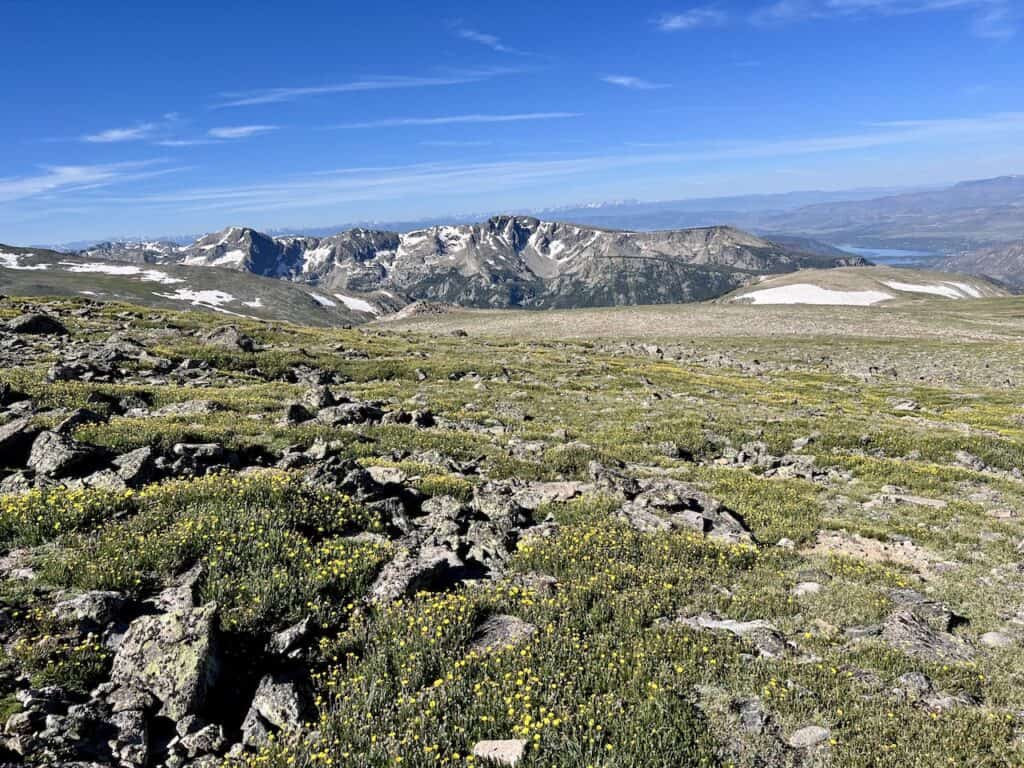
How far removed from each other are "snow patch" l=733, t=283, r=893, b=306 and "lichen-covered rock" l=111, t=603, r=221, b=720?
503 ft

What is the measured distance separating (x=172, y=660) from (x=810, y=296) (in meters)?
169

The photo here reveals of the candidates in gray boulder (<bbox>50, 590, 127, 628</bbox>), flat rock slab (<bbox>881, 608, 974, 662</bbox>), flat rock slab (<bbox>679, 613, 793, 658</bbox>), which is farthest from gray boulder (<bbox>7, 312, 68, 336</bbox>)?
flat rock slab (<bbox>881, 608, 974, 662</bbox>)

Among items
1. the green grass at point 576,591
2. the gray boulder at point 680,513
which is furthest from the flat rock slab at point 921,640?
the gray boulder at point 680,513

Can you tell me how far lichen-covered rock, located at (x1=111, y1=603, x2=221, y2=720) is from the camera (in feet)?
22.5

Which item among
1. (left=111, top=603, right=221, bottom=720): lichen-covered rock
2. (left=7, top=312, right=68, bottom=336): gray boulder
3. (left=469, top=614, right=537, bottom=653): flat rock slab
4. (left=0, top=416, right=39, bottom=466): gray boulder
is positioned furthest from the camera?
(left=7, top=312, right=68, bottom=336): gray boulder

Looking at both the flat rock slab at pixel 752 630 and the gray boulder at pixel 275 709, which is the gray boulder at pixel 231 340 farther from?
the flat rock slab at pixel 752 630

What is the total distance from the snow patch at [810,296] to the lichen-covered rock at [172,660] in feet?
503

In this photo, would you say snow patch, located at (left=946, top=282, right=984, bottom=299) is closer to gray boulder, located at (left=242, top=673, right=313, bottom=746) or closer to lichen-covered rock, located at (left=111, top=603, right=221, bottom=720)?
gray boulder, located at (left=242, top=673, right=313, bottom=746)

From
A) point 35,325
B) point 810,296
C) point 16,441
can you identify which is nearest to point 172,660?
point 16,441

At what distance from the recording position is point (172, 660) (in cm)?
705

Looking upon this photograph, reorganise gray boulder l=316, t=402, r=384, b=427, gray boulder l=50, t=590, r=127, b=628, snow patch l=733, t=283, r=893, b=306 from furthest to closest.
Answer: snow patch l=733, t=283, r=893, b=306 → gray boulder l=316, t=402, r=384, b=427 → gray boulder l=50, t=590, r=127, b=628

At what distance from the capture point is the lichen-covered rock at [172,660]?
6848 mm

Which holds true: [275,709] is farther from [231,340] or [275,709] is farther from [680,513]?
[231,340]

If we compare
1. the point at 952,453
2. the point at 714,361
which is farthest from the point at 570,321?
the point at 952,453
